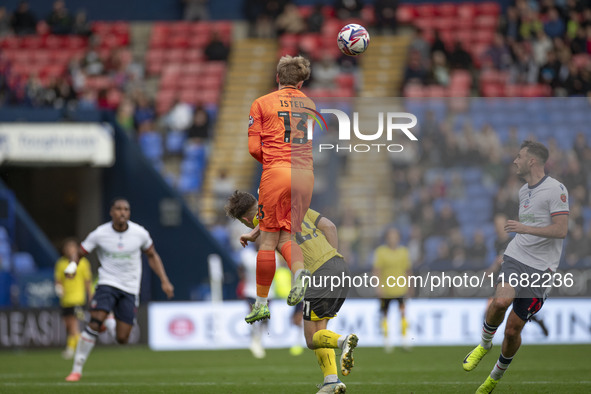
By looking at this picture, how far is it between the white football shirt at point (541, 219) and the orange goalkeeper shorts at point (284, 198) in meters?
2.03

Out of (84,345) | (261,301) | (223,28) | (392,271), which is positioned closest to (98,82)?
(223,28)

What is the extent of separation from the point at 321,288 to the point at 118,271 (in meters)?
4.60

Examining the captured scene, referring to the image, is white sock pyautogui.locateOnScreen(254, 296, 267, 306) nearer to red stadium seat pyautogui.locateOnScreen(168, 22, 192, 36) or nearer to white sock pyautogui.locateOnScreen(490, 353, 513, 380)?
white sock pyautogui.locateOnScreen(490, 353, 513, 380)

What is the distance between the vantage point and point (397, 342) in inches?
715

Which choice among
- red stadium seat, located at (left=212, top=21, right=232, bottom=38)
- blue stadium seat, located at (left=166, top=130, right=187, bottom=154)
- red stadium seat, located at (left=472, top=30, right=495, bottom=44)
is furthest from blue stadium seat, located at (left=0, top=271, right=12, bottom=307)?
red stadium seat, located at (left=472, top=30, right=495, bottom=44)

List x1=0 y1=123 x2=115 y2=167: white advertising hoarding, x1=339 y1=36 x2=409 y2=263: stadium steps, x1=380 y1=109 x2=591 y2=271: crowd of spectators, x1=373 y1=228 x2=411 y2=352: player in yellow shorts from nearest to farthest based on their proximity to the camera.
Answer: x1=339 y1=36 x2=409 y2=263: stadium steps < x1=373 y1=228 x2=411 y2=352: player in yellow shorts < x1=380 y1=109 x2=591 y2=271: crowd of spectators < x1=0 y1=123 x2=115 y2=167: white advertising hoarding

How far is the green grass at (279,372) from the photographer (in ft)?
33.5

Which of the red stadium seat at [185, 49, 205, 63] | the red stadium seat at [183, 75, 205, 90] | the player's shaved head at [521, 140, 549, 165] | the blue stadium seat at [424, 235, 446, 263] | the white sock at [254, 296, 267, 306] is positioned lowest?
the blue stadium seat at [424, 235, 446, 263]

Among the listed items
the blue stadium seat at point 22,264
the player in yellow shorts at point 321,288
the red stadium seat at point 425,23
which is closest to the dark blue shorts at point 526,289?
the player in yellow shorts at point 321,288

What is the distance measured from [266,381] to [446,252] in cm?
267

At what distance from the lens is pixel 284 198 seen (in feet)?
26.6

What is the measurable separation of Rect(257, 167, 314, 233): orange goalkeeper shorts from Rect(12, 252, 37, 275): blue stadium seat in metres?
12.2

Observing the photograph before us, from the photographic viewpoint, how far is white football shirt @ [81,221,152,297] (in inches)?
465

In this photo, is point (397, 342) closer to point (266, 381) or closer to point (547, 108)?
point (266, 381)
